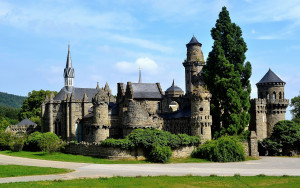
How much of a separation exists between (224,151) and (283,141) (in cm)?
1430

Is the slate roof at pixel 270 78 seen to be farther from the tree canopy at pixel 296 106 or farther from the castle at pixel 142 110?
the tree canopy at pixel 296 106

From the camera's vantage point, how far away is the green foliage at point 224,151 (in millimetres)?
50094

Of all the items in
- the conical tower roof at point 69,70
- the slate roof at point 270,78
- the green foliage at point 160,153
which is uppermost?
the conical tower roof at point 69,70

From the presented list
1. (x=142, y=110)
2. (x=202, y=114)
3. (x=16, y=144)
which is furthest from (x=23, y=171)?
(x=202, y=114)

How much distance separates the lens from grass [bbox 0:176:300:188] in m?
29.6

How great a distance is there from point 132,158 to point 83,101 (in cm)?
2214

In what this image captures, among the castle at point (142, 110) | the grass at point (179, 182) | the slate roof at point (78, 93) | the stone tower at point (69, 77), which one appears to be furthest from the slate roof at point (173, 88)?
the grass at point (179, 182)

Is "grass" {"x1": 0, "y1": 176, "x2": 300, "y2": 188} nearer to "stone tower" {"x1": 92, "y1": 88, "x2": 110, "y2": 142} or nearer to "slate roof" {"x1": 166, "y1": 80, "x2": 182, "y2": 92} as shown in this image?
"stone tower" {"x1": 92, "y1": 88, "x2": 110, "y2": 142}

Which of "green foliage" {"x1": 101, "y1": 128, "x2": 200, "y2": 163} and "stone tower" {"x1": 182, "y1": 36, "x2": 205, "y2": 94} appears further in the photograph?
"stone tower" {"x1": 182, "y1": 36, "x2": 205, "y2": 94}

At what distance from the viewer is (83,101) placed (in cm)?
6875

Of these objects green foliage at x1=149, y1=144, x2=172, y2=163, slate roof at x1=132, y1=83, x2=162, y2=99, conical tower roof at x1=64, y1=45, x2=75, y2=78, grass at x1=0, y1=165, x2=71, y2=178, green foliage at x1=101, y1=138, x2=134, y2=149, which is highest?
conical tower roof at x1=64, y1=45, x2=75, y2=78

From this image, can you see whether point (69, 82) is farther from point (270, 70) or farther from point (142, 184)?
point (142, 184)

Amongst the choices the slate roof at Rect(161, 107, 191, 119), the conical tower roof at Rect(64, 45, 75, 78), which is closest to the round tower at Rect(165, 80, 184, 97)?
the slate roof at Rect(161, 107, 191, 119)

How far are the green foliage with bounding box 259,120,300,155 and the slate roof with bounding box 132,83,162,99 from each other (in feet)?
63.2
